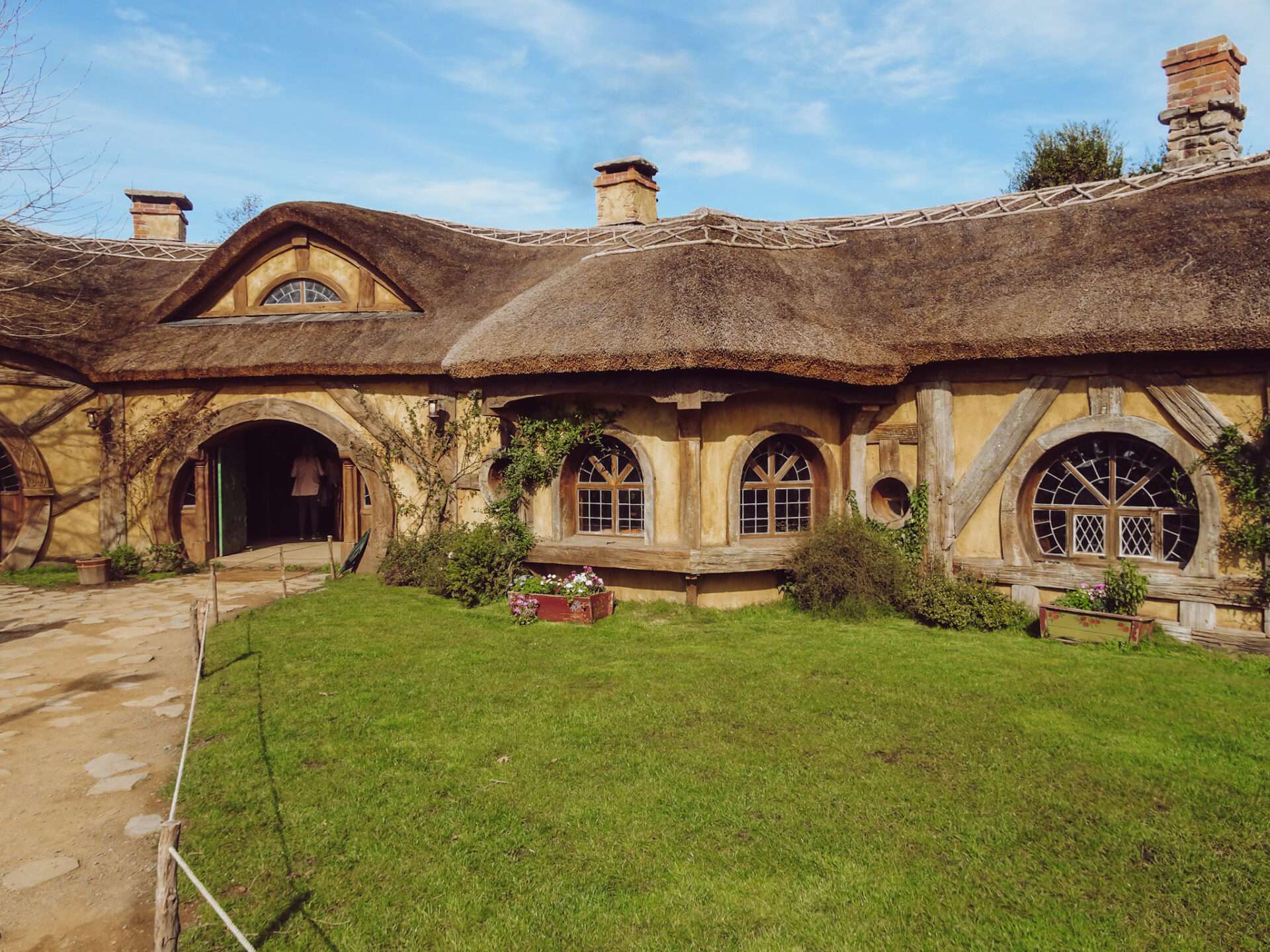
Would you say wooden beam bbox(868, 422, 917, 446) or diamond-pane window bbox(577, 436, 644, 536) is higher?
wooden beam bbox(868, 422, 917, 446)

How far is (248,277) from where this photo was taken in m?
14.3

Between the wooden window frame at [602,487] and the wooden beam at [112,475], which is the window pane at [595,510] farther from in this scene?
the wooden beam at [112,475]

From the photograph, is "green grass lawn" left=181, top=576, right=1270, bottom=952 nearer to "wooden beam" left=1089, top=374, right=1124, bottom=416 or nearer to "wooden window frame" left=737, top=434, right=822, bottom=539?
"wooden window frame" left=737, top=434, right=822, bottom=539

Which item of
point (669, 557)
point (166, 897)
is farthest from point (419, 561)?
point (166, 897)

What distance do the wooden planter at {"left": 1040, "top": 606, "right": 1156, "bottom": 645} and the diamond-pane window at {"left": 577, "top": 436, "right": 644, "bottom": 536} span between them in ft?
16.1

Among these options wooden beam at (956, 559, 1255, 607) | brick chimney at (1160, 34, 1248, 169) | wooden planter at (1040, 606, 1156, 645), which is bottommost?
wooden planter at (1040, 606, 1156, 645)

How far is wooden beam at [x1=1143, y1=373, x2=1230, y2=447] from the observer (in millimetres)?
8664

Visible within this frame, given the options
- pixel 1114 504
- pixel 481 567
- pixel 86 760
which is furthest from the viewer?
pixel 481 567

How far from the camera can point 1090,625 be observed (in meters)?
8.89

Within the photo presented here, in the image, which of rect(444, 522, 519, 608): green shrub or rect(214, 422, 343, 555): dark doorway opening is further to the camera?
rect(214, 422, 343, 555): dark doorway opening

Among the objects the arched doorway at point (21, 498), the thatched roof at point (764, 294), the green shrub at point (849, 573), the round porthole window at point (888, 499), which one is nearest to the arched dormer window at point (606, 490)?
the thatched roof at point (764, 294)

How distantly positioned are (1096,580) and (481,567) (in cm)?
742

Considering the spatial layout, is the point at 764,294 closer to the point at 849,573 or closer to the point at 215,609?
the point at 849,573

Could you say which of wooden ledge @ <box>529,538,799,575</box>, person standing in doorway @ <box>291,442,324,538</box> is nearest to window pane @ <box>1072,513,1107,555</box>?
wooden ledge @ <box>529,538,799,575</box>
